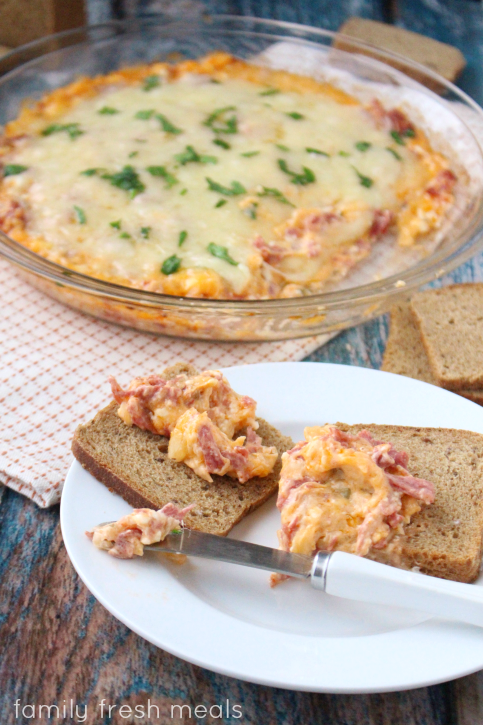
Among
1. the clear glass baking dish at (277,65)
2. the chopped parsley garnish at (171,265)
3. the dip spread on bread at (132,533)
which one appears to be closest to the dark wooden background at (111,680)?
the dip spread on bread at (132,533)

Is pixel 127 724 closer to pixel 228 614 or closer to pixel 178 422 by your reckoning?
pixel 228 614

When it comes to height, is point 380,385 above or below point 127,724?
above

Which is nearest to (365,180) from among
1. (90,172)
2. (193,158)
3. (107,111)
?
(193,158)

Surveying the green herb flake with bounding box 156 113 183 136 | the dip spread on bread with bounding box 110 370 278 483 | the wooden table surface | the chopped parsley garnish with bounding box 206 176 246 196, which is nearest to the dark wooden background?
the wooden table surface

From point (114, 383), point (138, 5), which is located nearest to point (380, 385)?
point (114, 383)

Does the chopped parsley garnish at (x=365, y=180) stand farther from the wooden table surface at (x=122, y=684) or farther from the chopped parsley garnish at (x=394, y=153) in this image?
the wooden table surface at (x=122, y=684)
